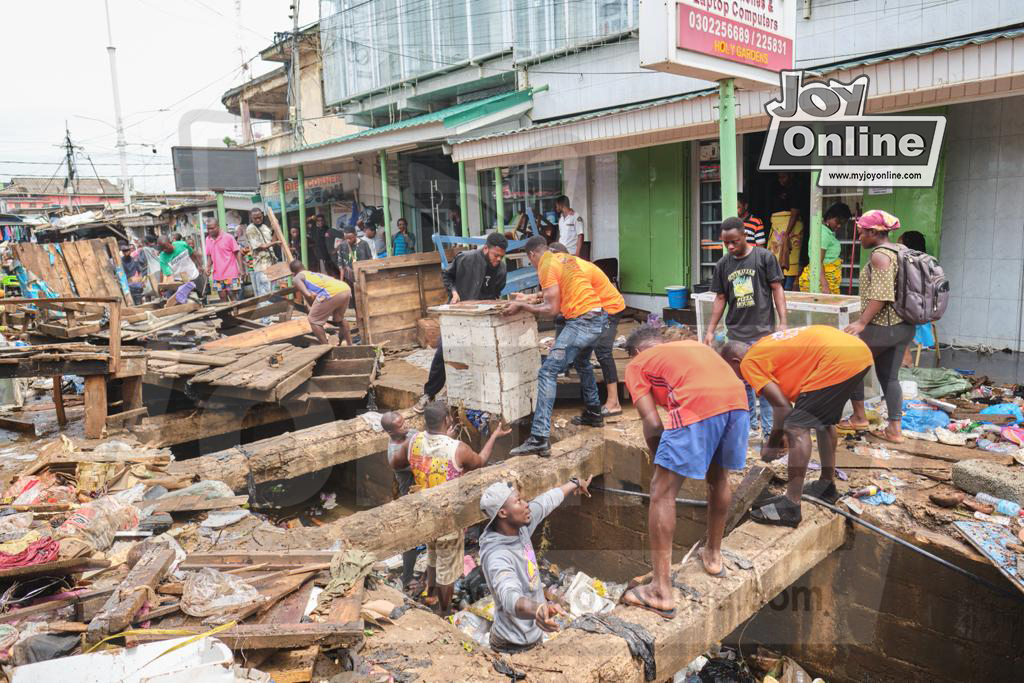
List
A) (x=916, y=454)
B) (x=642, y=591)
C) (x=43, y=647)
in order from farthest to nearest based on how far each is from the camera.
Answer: (x=916, y=454) < (x=642, y=591) < (x=43, y=647)

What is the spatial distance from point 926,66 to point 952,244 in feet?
8.06

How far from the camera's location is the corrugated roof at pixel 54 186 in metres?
44.5

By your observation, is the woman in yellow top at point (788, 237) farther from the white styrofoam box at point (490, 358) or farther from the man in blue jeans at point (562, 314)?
the white styrofoam box at point (490, 358)

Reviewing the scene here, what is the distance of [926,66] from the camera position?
5.97 m

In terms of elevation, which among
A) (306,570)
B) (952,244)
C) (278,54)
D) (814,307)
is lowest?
(306,570)

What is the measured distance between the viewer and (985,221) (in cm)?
729

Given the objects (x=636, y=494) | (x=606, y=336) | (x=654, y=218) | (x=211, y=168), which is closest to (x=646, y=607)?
(x=636, y=494)

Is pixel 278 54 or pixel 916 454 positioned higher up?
pixel 278 54

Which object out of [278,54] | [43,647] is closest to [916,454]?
[43,647]

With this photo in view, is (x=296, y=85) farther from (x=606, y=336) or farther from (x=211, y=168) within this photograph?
(x=606, y=336)

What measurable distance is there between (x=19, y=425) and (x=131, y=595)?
5223mm

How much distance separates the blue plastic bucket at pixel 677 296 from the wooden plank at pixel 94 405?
22.8 feet

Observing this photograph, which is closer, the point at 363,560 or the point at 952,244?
the point at 363,560

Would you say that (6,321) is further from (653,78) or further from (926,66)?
(926,66)
